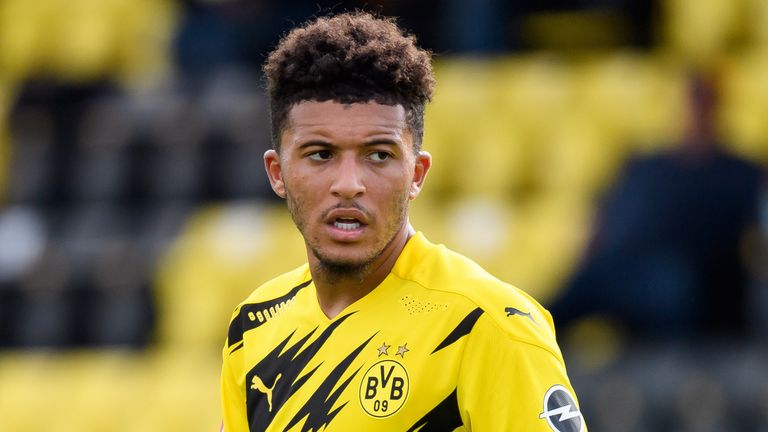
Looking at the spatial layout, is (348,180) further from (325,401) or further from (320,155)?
(325,401)

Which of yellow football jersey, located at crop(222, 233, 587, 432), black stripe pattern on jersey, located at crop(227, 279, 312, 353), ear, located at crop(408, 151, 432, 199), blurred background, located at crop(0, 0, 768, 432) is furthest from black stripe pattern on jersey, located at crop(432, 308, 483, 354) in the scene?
blurred background, located at crop(0, 0, 768, 432)

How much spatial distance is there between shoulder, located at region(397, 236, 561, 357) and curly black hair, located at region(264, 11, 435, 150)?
0.24 metres

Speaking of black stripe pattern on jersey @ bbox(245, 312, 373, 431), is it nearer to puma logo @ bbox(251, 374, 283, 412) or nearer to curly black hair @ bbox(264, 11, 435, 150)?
puma logo @ bbox(251, 374, 283, 412)

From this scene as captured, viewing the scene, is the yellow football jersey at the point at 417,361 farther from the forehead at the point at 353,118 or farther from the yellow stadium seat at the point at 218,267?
the yellow stadium seat at the point at 218,267

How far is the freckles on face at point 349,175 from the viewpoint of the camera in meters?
2.80

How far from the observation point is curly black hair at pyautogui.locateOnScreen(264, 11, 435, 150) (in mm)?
2816

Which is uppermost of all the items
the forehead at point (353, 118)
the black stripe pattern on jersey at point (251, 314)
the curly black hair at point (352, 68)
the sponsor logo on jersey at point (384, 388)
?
the curly black hair at point (352, 68)

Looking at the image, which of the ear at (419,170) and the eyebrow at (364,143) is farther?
the ear at (419,170)

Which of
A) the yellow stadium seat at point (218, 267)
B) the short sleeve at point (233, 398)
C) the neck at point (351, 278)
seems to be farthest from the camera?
the yellow stadium seat at point (218, 267)

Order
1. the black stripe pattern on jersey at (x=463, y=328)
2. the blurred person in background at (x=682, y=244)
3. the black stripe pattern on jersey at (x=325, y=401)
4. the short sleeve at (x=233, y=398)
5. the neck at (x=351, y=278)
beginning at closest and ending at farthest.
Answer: the black stripe pattern on jersey at (x=463, y=328)
the black stripe pattern on jersey at (x=325, y=401)
the neck at (x=351, y=278)
the short sleeve at (x=233, y=398)
the blurred person in background at (x=682, y=244)

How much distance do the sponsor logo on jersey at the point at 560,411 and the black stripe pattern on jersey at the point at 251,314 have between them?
2.42ft

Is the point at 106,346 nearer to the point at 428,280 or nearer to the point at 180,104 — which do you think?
the point at 180,104

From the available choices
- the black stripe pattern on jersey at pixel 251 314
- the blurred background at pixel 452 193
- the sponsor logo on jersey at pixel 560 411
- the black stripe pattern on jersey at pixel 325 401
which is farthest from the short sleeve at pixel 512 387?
the blurred background at pixel 452 193

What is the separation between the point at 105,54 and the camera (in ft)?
32.3
